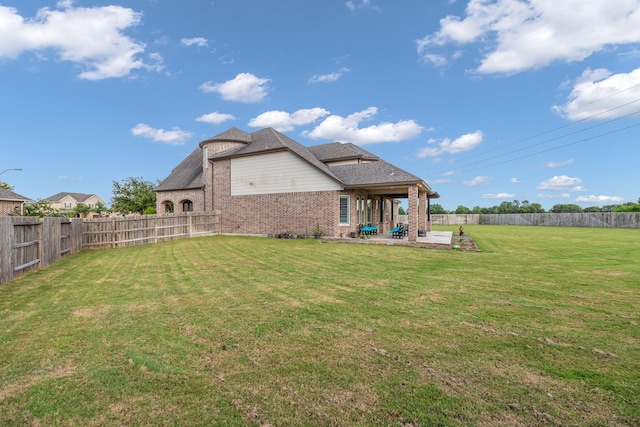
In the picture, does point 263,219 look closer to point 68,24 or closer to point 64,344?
point 68,24

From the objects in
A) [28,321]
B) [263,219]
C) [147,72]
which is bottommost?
[28,321]

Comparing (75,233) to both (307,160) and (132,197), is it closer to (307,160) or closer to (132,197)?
(307,160)

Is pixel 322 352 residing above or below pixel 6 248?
below

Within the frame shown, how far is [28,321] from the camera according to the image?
443cm

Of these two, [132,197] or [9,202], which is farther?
[132,197]

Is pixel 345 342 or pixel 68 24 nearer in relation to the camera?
pixel 345 342

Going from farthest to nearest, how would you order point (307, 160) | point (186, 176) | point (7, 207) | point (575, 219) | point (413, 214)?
Result: 1. point (575, 219)
2. point (7, 207)
3. point (186, 176)
4. point (307, 160)
5. point (413, 214)

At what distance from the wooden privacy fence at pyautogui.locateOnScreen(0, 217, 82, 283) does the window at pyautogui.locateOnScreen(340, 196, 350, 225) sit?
41.6 ft

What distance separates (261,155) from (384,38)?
10.8m

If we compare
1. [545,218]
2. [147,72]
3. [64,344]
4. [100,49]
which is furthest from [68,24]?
[545,218]

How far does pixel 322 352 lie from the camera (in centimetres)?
331

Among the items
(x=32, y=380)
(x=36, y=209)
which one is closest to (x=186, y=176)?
(x=36, y=209)

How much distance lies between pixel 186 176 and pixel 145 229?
10045 mm

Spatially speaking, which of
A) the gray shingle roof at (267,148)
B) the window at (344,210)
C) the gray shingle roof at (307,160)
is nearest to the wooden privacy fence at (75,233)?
the gray shingle roof at (267,148)
